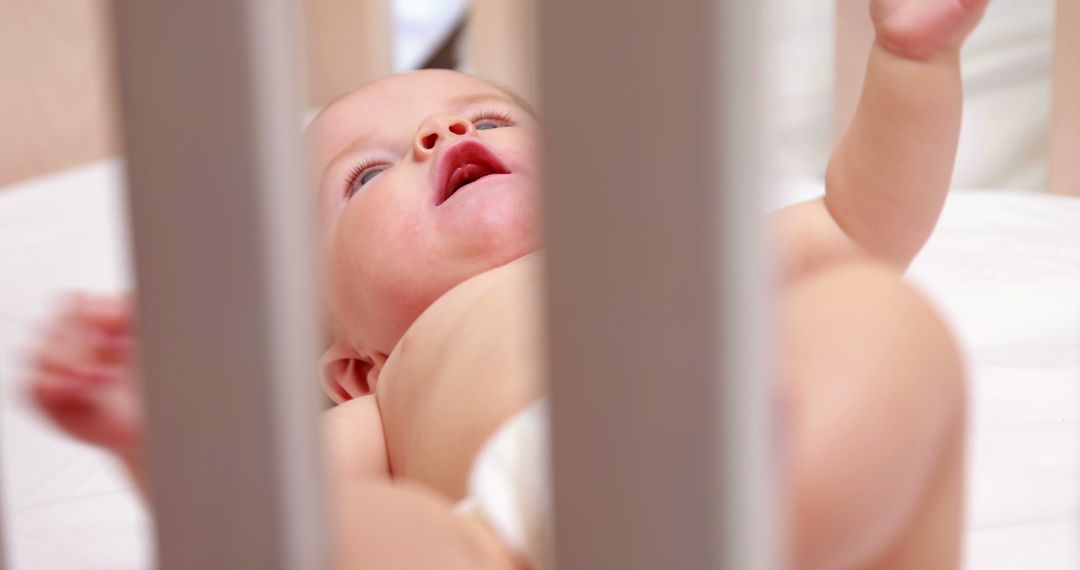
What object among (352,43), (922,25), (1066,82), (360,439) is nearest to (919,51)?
(922,25)

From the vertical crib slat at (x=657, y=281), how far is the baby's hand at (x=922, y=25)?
0.33 meters

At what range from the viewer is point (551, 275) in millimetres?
212

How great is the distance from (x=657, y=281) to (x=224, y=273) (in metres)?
0.09

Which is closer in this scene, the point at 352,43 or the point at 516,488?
the point at 516,488

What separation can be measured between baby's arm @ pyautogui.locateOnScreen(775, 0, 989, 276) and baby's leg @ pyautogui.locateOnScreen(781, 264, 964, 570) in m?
0.18

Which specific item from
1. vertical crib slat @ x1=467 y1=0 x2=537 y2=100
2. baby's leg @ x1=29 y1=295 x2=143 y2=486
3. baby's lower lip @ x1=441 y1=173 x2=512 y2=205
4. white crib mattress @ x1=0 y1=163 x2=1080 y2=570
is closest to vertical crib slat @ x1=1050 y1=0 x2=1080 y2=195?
white crib mattress @ x1=0 y1=163 x2=1080 y2=570

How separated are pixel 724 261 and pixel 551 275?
31 millimetres

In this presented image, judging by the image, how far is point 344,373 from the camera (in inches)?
30.1

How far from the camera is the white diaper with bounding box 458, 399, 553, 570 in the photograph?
428 millimetres

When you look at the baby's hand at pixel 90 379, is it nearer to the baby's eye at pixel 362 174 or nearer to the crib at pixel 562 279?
the crib at pixel 562 279

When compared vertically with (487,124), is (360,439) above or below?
below

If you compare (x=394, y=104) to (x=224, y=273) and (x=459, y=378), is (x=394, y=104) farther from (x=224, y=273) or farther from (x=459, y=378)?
(x=224, y=273)

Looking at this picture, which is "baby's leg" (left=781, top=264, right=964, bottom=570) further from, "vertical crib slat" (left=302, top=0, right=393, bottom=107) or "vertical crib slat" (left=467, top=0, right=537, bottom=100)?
"vertical crib slat" (left=302, top=0, right=393, bottom=107)

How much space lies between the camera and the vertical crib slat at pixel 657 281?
193 mm
